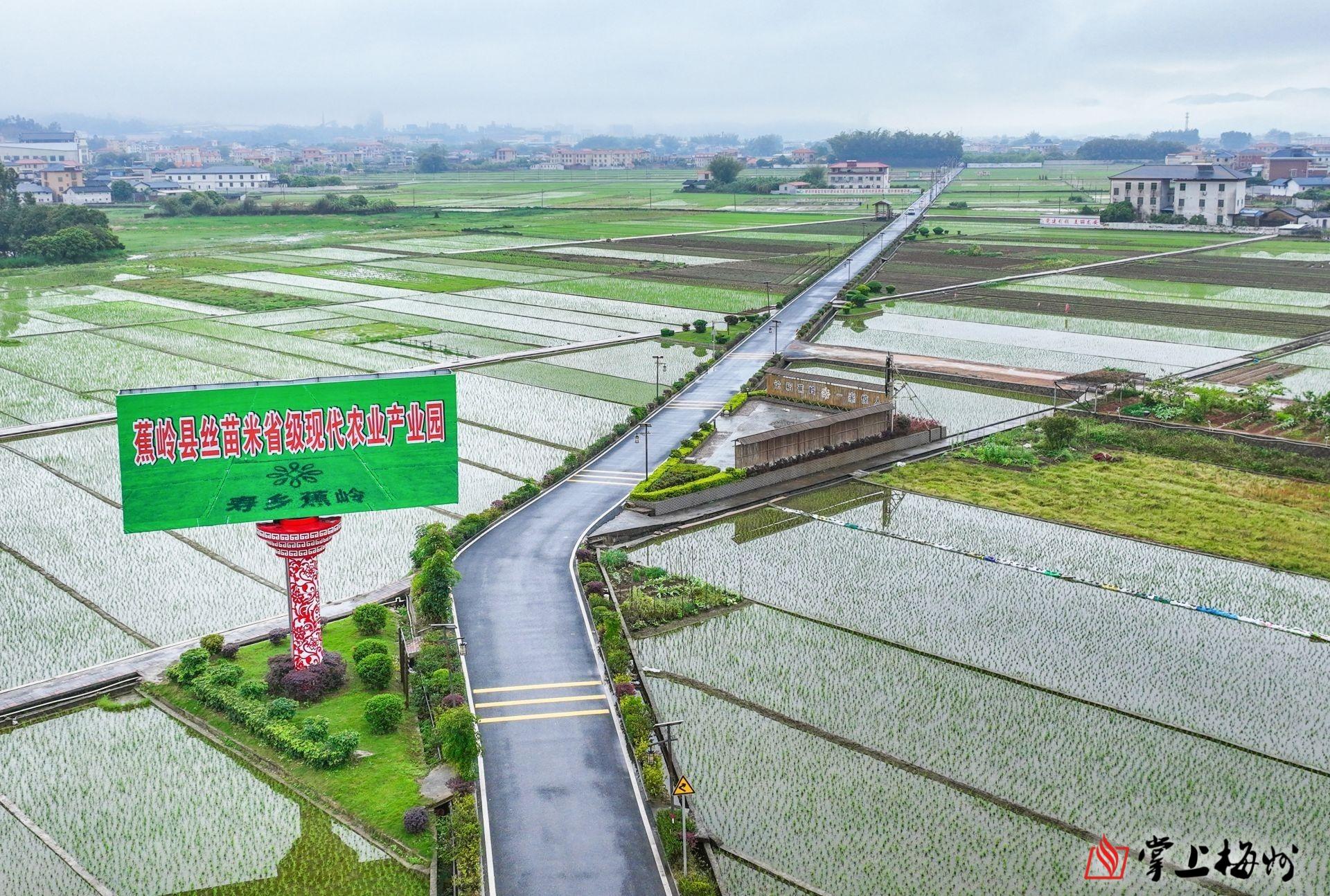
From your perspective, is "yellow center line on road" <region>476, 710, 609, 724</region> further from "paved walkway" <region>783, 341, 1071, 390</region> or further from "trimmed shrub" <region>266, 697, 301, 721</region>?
"paved walkway" <region>783, 341, 1071, 390</region>

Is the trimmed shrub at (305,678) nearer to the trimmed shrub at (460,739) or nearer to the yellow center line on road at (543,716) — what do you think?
the yellow center line on road at (543,716)

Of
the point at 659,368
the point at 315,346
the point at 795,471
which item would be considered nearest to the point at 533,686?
the point at 795,471

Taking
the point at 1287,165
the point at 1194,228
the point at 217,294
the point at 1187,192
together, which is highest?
the point at 1287,165

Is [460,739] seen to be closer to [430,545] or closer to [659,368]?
[430,545]

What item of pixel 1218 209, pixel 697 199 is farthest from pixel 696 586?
pixel 697 199

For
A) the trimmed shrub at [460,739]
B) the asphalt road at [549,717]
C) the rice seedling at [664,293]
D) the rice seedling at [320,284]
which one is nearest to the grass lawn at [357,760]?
the trimmed shrub at [460,739]
